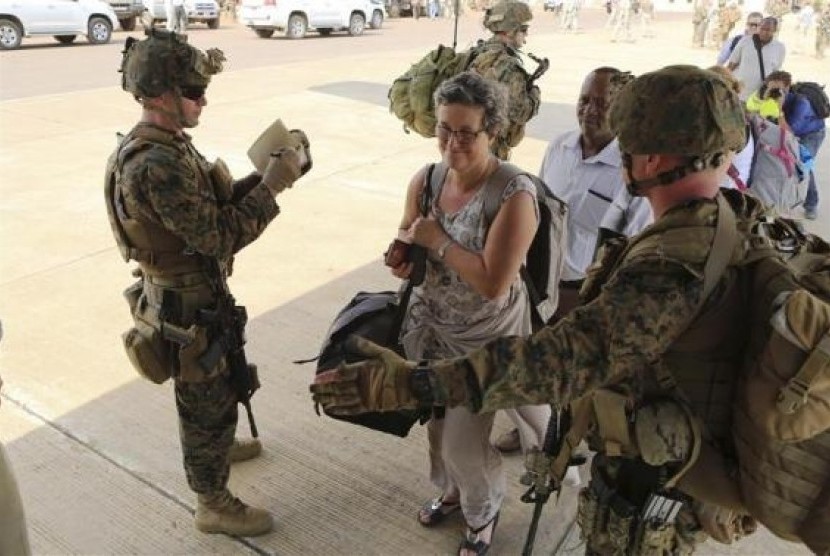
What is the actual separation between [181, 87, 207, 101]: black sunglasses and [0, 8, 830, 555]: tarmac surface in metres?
1.59

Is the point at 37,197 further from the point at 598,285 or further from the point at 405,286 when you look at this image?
the point at 598,285

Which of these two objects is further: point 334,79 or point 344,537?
point 334,79

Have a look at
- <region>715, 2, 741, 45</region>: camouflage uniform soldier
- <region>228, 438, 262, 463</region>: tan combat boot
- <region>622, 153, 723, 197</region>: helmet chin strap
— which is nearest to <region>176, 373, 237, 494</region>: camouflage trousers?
<region>228, 438, 262, 463</region>: tan combat boot

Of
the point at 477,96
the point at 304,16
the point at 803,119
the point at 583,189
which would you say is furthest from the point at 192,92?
the point at 304,16

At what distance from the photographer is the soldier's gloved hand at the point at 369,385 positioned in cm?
141

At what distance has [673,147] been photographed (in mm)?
1391

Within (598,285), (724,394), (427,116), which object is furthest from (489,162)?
(427,116)

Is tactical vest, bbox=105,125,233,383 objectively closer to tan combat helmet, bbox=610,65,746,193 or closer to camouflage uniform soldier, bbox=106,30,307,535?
camouflage uniform soldier, bbox=106,30,307,535

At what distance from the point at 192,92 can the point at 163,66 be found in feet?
0.40

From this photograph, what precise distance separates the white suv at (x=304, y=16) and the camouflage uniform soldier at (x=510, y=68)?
1548cm

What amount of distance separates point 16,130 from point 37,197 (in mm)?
2715

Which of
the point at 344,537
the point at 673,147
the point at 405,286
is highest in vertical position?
the point at 673,147

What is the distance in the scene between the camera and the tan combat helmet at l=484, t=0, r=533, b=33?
4844mm

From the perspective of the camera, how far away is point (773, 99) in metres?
5.49
